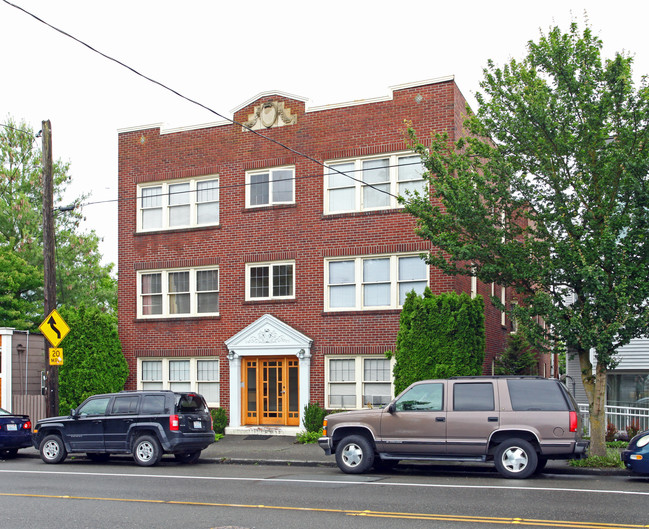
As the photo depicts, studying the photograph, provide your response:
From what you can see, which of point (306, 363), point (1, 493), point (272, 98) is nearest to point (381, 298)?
point (306, 363)

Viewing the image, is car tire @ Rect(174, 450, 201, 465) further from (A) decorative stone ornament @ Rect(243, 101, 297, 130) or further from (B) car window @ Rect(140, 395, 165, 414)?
(A) decorative stone ornament @ Rect(243, 101, 297, 130)

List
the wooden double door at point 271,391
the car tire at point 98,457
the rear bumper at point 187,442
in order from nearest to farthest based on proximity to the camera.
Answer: the rear bumper at point 187,442 < the car tire at point 98,457 < the wooden double door at point 271,391

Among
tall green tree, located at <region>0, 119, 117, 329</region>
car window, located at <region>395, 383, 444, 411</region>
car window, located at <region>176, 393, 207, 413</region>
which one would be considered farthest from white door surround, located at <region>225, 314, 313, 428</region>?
tall green tree, located at <region>0, 119, 117, 329</region>

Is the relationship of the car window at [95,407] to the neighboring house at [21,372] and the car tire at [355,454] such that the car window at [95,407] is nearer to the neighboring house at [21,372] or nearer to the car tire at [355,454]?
the car tire at [355,454]

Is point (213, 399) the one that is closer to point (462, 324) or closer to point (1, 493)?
point (462, 324)

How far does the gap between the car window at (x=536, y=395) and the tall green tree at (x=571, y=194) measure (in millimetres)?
1700

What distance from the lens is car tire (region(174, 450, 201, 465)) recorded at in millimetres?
17781

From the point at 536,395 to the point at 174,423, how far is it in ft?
24.6

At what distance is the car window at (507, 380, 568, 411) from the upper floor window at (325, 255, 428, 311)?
8066 millimetres

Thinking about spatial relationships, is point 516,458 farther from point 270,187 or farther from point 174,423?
point 270,187

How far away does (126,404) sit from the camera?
17438 mm

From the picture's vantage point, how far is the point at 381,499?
37.8 ft

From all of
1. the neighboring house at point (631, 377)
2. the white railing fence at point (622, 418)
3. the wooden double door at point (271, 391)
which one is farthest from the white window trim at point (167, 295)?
the white railing fence at point (622, 418)

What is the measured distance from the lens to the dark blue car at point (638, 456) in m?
13.4
